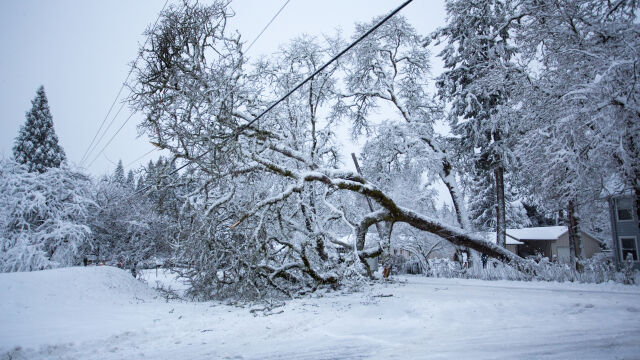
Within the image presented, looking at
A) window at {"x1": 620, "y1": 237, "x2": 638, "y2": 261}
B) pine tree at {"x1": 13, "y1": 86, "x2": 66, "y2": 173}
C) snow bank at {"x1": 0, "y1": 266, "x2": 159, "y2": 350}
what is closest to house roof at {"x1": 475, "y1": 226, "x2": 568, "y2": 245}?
window at {"x1": 620, "y1": 237, "x2": 638, "y2": 261}

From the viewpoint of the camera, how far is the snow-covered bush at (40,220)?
48.1 ft

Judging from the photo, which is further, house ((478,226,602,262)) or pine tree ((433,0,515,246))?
house ((478,226,602,262))

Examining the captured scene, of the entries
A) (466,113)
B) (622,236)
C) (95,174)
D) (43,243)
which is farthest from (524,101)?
(95,174)

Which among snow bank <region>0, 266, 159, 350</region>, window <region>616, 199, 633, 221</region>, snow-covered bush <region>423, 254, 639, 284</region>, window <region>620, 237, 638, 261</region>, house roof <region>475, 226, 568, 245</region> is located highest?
window <region>616, 199, 633, 221</region>

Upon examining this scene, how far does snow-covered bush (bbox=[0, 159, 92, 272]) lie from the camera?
1465cm

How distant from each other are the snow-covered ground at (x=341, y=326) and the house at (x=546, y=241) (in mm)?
26905

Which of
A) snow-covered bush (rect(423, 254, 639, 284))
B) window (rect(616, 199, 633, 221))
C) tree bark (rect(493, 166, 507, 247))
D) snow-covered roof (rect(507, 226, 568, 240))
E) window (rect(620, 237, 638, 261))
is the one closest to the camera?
snow-covered bush (rect(423, 254, 639, 284))

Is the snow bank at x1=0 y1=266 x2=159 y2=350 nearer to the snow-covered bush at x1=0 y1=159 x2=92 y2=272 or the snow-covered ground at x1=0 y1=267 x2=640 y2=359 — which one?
the snow-covered ground at x1=0 y1=267 x2=640 y2=359

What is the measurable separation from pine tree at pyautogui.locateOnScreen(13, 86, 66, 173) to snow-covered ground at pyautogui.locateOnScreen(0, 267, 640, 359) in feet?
82.1

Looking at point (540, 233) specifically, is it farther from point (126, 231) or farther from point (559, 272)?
point (126, 231)

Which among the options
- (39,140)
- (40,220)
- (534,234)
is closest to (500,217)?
(534,234)

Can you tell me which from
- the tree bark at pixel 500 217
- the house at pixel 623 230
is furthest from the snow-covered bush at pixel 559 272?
the house at pixel 623 230

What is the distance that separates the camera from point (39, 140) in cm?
2805

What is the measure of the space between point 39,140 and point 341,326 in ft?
111
